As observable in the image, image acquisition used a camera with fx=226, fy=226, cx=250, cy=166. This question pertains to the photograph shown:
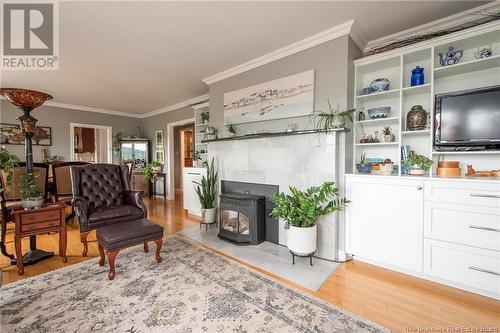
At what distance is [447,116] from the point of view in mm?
2111

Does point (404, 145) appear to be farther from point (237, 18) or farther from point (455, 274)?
point (237, 18)

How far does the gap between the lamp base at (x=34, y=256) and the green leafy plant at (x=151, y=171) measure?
336 cm

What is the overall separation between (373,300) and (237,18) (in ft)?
8.97

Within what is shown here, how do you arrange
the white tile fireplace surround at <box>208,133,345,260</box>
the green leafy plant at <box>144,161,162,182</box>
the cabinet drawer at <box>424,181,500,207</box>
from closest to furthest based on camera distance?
1. the cabinet drawer at <box>424,181,500,207</box>
2. the white tile fireplace surround at <box>208,133,345,260</box>
3. the green leafy plant at <box>144,161,162,182</box>

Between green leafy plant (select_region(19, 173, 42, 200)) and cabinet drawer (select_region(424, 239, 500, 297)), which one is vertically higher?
green leafy plant (select_region(19, 173, 42, 200))

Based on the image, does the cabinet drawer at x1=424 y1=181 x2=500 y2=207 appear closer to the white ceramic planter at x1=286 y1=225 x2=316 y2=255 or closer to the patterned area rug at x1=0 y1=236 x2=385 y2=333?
the white ceramic planter at x1=286 y1=225 x2=316 y2=255

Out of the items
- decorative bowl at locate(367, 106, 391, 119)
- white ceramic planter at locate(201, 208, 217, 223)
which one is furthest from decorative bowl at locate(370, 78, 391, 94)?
white ceramic planter at locate(201, 208, 217, 223)

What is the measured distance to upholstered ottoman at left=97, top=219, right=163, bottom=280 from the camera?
6.56 ft

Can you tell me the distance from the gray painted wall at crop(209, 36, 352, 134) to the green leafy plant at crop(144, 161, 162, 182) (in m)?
3.49

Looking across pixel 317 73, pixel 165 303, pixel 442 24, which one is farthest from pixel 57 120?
pixel 442 24

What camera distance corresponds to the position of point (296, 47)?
2682 mm

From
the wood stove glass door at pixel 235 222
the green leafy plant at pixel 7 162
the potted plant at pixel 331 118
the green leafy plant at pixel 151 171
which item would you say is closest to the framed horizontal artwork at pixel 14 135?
the green leafy plant at pixel 151 171

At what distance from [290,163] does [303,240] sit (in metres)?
0.89

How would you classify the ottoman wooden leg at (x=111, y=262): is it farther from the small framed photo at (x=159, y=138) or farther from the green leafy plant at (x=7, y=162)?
the small framed photo at (x=159, y=138)
